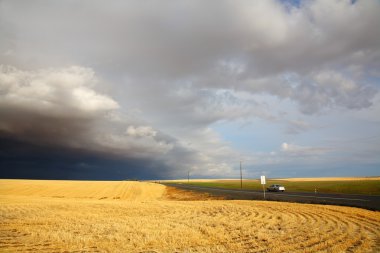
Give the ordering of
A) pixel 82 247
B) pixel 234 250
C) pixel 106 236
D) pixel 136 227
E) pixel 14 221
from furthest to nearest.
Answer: pixel 14 221 < pixel 136 227 < pixel 106 236 < pixel 82 247 < pixel 234 250

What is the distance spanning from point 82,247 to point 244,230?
8.65 metres

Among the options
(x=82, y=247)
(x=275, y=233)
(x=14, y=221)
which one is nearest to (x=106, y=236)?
(x=82, y=247)

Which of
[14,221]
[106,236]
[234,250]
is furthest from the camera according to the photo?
[14,221]

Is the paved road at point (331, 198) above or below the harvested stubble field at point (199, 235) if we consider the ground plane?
above

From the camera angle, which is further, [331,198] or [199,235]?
[331,198]

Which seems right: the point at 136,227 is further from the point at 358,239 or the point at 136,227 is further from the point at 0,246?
the point at 358,239

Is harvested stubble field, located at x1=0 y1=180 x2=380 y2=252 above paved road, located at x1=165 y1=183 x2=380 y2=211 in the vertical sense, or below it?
below

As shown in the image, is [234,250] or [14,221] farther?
[14,221]

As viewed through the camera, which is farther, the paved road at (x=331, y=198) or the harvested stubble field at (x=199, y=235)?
the paved road at (x=331, y=198)

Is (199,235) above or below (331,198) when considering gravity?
below

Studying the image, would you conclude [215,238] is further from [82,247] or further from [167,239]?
[82,247]

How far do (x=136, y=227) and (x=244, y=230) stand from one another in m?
6.53

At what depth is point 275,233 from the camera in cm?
1673

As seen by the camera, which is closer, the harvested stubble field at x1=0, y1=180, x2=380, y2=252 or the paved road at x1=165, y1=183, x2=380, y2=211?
the harvested stubble field at x1=0, y1=180, x2=380, y2=252
